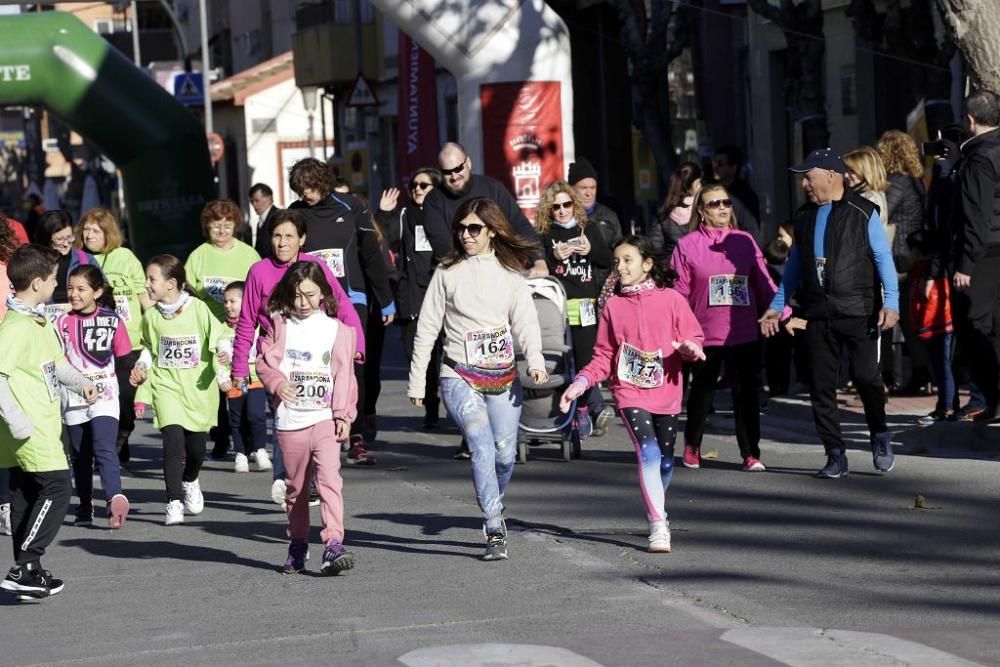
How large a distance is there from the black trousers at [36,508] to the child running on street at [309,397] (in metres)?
1.02

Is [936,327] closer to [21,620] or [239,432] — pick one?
[239,432]

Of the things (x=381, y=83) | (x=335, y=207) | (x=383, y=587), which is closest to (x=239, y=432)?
(x=335, y=207)

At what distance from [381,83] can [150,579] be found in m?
39.4

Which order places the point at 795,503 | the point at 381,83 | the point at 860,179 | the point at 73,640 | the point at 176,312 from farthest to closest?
the point at 381,83, the point at 860,179, the point at 176,312, the point at 795,503, the point at 73,640

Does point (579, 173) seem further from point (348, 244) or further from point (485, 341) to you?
point (485, 341)

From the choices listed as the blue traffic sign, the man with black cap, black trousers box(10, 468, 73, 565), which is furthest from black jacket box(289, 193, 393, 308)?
the blue traffic sign

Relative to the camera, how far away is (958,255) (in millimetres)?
12422

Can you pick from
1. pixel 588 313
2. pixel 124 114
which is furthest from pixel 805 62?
pixel 124 114

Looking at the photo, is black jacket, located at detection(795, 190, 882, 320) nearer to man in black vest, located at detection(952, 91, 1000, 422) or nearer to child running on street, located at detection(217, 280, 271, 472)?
man in black vest, located at detection(952, 91, 1000, 422)

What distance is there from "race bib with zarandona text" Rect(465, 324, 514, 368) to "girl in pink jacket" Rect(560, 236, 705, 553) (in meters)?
0.38

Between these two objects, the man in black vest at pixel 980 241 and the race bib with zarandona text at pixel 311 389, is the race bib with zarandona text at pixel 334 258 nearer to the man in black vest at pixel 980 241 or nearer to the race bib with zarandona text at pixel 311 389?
the man in black vest at pixel 980 241

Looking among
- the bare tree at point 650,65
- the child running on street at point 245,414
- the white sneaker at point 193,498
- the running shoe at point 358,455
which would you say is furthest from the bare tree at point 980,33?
the bare tree at point 650,65

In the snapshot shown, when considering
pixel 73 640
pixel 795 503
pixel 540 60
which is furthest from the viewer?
pixel 540 60

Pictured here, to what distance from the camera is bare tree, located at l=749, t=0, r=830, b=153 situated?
1841cm
